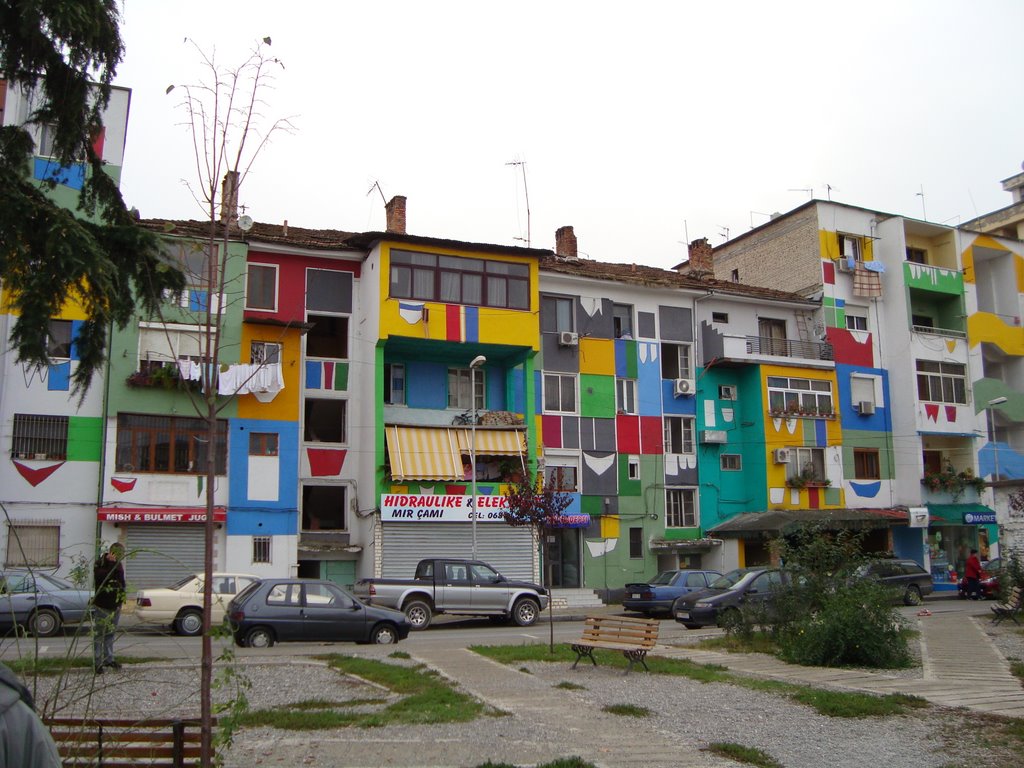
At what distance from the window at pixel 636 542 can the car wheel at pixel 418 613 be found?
13.3 meters

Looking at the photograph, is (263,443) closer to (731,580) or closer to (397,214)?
(397,214)

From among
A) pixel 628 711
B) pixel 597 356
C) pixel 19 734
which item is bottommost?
pixel 628 711

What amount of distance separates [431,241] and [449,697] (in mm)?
23065

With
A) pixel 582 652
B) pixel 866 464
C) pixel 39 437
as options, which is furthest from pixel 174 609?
pixel 866 464

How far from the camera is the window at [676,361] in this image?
38.9 m

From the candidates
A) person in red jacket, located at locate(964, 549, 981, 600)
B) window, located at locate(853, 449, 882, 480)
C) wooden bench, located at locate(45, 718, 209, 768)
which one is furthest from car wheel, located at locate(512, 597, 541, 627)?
window, located at locate(853, 449, 882, 480)

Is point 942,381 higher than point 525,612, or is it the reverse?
point 942,381

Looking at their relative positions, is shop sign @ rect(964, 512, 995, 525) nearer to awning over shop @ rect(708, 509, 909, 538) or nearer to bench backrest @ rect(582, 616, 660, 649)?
awning over shop @ rect(708, 509, 909, 538)

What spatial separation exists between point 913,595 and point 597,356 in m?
13.6

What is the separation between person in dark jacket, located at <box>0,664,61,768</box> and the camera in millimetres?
2977

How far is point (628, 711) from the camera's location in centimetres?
1085

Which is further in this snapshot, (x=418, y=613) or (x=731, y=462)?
(x=731, y=462)

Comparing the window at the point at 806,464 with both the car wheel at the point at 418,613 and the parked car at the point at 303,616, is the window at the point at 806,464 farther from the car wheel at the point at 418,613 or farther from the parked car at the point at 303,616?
the parked car at the point at 303,616

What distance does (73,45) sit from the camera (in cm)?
862
